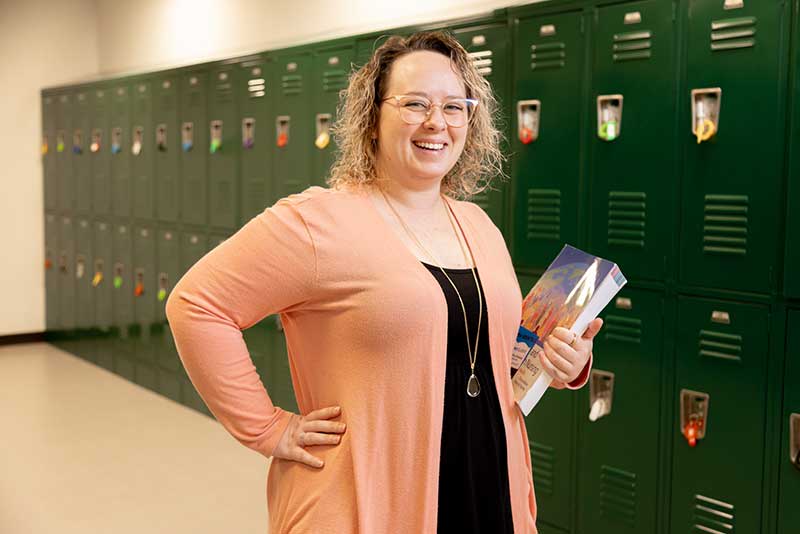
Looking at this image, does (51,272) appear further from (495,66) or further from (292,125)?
(495,66)

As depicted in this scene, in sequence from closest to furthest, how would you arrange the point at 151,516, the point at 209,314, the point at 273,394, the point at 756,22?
the point at 209,314
the point at 756,22
the point at 151,516
the point at 273,394

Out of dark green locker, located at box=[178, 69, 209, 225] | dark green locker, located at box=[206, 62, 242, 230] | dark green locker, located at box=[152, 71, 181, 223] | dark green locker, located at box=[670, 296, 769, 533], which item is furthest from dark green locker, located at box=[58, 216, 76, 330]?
dark green locker, located at box=[670, 296, 769, 533]

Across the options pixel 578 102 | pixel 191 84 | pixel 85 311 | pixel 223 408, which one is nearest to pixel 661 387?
pixel 578 102

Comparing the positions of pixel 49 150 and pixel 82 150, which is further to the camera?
pixel 49 150

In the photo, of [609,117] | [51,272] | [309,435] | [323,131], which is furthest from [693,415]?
[51,272]

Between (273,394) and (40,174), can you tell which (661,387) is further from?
(40,174)

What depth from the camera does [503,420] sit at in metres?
1.70

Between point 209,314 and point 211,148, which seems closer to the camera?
point 209,314

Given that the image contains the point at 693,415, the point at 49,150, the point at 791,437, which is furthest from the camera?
the point at 49,150

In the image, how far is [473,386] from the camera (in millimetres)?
1665

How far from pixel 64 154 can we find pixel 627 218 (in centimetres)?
571

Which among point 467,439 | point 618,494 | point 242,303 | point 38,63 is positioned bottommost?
point 618,494

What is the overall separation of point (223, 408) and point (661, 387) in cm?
200

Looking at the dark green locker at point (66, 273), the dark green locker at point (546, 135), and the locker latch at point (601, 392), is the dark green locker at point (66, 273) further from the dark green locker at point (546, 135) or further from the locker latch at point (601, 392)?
the locker latch at point (601, 392)
